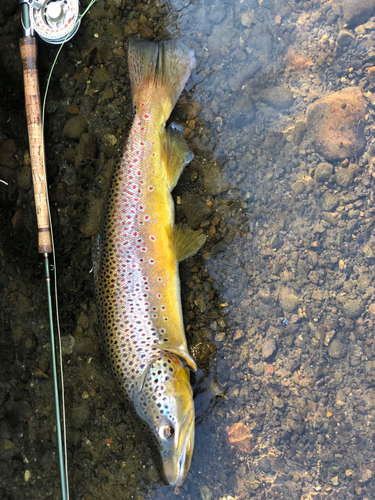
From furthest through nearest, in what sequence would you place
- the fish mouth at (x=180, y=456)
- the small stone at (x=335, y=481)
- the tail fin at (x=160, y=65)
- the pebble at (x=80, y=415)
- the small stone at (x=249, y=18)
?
the pebble at (x=80, y=415) → the small stone at (x=249, y=18) → the tail fin at (x=160, y=65) → the small stone at (x=335, y=481) → the fish mouth at (x=180, y=456)

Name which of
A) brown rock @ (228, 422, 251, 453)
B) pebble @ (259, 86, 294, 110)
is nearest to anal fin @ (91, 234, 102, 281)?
brown rock @ (228, 422, 251, 453)

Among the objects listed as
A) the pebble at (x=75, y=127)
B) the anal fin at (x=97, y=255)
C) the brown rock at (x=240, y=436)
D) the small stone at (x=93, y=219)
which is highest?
the pebble at (x=75, y=127)

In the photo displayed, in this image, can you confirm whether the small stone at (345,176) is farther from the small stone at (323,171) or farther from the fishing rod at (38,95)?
the fishing rod at (38,95)

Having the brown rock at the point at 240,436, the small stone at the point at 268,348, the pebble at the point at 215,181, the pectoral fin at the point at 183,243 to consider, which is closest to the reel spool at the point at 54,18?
the pebble at the point at 215,181

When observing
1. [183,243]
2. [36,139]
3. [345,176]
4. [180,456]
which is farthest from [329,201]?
[36,139]

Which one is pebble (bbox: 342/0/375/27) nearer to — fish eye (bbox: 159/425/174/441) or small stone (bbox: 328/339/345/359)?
small stone (bbox: 328/339/345/359)

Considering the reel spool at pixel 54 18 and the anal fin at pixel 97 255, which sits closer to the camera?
the anal fin at pixel 97 255

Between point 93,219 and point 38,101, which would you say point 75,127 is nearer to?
point 38,101
